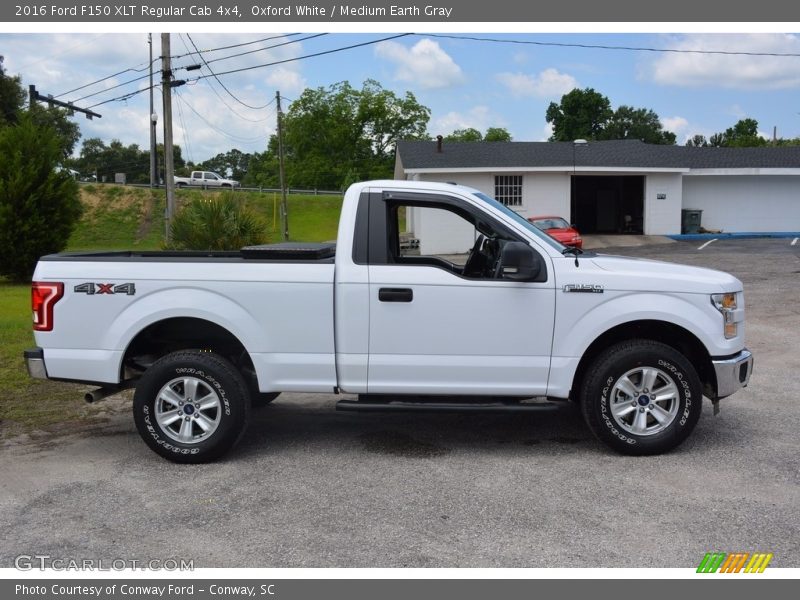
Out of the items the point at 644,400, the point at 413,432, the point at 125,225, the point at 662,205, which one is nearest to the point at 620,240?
the point at 662,205

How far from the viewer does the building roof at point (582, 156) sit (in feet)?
102

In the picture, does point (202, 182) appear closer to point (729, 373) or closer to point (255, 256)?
point (255, 256)

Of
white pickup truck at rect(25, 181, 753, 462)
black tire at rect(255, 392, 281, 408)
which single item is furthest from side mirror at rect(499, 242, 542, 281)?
black tire at rect(255, 392, 281, 408)

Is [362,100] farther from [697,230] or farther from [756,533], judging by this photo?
[756,533]

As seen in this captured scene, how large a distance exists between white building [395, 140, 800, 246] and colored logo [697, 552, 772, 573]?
26137 millimetres

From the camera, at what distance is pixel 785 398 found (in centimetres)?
765

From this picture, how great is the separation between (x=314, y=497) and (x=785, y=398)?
16.5 ft

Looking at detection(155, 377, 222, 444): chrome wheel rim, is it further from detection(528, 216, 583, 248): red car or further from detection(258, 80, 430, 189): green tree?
detection(258, 80, 430, 189): green tree

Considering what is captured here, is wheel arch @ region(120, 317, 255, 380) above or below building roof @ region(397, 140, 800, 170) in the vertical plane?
below

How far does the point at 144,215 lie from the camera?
169ft

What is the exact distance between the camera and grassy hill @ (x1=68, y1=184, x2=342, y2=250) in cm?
4681

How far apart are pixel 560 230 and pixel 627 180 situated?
487 inches

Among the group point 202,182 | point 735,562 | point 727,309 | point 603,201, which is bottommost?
point 735,562

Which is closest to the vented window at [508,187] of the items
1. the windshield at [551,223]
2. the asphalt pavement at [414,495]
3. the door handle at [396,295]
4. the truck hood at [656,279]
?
the windshield at [551,223]
